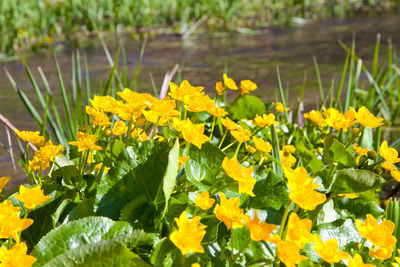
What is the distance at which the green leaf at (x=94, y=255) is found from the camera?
750mm

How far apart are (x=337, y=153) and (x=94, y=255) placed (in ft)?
2.11

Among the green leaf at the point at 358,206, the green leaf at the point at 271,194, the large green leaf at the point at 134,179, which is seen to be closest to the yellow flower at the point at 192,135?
the large green leaf at the point at 134,179

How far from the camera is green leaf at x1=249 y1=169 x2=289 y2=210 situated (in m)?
1.05

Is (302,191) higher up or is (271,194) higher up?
(302,191)

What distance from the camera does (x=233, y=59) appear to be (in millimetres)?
4266

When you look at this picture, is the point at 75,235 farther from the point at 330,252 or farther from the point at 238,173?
the point at 330,252

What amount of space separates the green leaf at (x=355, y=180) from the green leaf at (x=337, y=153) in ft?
0.59

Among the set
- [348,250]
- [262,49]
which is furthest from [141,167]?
[262,49]

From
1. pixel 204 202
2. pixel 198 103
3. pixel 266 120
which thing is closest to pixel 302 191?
pixel 204 202

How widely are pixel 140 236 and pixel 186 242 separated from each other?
12 cm

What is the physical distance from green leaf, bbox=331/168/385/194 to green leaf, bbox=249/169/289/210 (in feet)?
0.35

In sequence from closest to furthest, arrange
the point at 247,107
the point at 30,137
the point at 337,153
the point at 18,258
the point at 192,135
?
the point at 18,258 → the point at 192,135 → the point at 30,137 → the point at 337,153 → the point at 247,107

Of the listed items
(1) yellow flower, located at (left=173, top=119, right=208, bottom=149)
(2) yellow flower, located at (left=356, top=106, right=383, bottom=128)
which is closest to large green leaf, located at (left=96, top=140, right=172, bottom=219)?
(1) yellow flower, located at (left=173, top=119, right=208, bottom=149)

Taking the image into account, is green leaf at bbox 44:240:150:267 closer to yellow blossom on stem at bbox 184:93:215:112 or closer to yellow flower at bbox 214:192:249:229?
yellow flower at bbox 214:192:249:229
